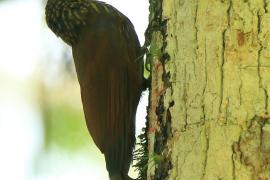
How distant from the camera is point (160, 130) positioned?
2.49 m

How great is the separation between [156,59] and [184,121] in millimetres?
537

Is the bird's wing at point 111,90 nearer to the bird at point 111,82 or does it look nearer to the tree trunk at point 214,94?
the bird at point 111,82

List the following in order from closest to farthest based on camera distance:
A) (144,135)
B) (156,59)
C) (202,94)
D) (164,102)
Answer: (202,94) < (164,102) < (156,59) < (144,135)

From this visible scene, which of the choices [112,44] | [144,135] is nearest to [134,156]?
[144,135]

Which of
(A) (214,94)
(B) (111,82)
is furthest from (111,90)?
(A) (214,94)

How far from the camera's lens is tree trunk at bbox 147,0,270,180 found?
6.85 ft

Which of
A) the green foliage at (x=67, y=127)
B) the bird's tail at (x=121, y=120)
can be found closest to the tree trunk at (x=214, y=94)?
the bird's tail at (x=121, y=120)

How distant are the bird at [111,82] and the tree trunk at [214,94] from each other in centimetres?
72

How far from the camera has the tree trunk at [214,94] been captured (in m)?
2.09

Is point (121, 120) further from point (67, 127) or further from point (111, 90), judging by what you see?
point (67, 127)

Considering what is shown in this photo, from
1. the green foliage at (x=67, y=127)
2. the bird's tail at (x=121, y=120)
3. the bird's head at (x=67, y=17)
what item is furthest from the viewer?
the green foliage at (x=67, y=127)

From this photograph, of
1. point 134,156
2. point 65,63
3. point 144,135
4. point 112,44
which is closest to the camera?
point 144,135

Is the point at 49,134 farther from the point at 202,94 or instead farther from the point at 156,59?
the point at 202,94

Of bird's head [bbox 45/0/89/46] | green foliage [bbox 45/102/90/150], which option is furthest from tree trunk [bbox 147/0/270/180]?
green foliage [bbox 45/102/90/150]
